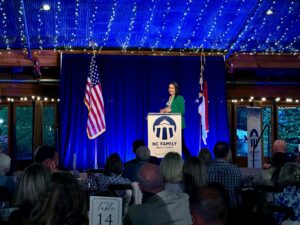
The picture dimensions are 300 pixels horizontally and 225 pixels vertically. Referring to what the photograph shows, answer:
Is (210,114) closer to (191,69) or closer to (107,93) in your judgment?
(191,69)

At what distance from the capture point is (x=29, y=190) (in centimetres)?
389

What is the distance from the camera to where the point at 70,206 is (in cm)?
308

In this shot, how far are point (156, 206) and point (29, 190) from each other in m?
0.88

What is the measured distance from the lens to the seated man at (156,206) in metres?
3.73

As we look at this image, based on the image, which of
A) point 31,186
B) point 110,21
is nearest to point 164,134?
point 110,21

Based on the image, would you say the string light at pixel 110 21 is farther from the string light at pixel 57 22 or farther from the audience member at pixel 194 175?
the audience member at pixel 194 175

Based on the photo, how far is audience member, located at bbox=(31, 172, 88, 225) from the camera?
303 cm

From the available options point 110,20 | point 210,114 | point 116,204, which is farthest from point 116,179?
point 210,114

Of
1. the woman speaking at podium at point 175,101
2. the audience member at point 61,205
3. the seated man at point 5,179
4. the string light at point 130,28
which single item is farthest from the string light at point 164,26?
the audience member at point 61,205

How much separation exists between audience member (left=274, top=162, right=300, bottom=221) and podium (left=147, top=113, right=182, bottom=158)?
572 centimetres

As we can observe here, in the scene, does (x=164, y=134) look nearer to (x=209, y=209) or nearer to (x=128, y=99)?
(x=128, y=99)

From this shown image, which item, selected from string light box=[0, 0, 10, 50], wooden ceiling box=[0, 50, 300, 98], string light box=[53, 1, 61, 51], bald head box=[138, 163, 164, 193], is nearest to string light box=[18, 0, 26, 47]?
string light box=[0, 0, 10, 50]

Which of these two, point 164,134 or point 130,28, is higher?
point 130,28

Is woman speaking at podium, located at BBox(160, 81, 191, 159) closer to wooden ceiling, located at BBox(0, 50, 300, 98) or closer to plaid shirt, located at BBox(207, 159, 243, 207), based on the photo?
wooden ceiling, located at BBox(0, 50, 300, 98)
